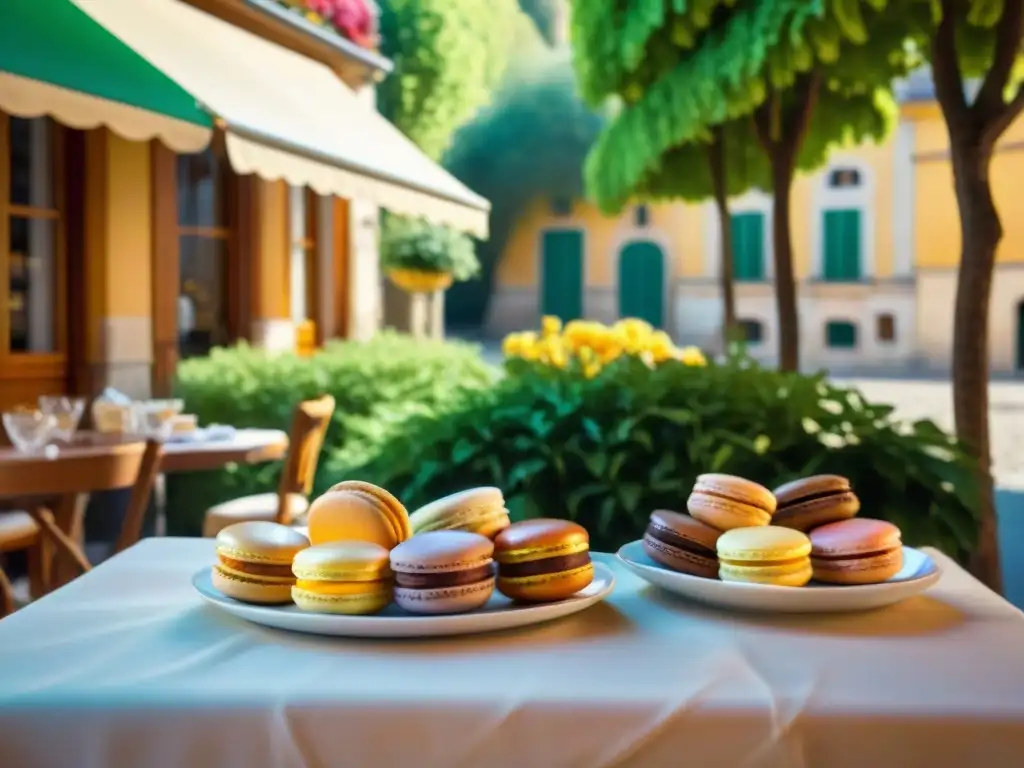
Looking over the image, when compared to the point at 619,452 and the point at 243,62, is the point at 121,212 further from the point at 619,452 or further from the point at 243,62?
the point at 619,452

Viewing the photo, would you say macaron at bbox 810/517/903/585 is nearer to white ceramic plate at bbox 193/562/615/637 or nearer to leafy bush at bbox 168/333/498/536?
white ceramic plate at bbox 193/562/615/637

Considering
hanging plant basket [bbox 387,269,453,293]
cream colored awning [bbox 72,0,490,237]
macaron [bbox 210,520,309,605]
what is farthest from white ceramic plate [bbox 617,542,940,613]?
hanging plant basket [bbox 387,269,453,293]

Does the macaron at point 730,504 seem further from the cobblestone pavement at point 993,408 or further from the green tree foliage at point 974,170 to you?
the cobblestone pavement at point 993,408

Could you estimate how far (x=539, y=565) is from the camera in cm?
133

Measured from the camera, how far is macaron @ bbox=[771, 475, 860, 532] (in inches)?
58.2

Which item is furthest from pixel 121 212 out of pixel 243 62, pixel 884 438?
pixel 884 438

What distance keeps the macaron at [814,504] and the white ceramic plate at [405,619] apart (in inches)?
11.4

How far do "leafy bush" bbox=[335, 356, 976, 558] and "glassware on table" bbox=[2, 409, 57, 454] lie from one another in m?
1.21

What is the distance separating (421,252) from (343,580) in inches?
447

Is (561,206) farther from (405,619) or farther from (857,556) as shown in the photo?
(405,619)

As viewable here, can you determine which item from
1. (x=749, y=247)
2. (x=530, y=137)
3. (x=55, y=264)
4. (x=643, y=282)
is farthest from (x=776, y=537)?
(x=643, y=282)

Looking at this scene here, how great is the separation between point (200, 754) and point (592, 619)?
0.48 m

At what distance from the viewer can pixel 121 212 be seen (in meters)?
7.12

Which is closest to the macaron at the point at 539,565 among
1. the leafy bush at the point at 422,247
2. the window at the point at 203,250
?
the window at the point at 203,250
